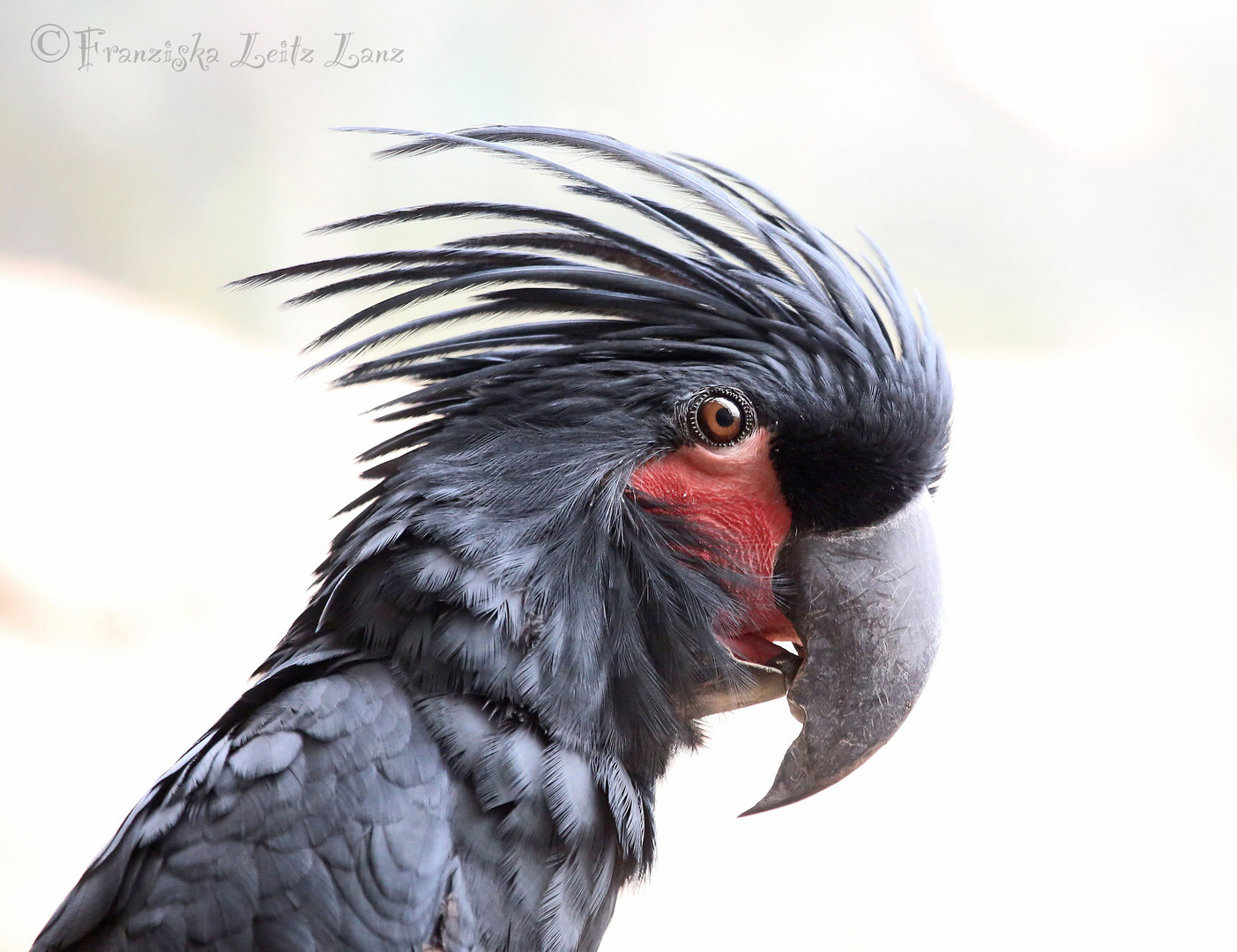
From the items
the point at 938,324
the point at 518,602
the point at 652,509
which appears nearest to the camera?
the point at 518,602

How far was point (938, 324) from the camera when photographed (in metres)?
2.98

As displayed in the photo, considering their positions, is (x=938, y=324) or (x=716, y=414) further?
(x=938, y=324)

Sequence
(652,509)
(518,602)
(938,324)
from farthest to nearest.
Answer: (938,324), (652,509), (518,602)

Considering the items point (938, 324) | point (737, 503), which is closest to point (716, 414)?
point (737, 503)

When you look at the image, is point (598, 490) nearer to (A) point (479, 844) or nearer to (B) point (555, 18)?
(A) point (479, 844)

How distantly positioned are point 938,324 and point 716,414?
6.39ft

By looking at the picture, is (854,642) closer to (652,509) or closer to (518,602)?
(652,509)

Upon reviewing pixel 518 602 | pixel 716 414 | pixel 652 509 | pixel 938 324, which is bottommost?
pixel 518 602

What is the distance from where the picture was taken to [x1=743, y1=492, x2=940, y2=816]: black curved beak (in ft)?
4.23

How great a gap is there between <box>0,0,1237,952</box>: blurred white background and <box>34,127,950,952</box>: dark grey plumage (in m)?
1.50

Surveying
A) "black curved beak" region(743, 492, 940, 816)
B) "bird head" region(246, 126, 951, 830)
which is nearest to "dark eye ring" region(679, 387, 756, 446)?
"bird head" region(246, 126, 951, 830)

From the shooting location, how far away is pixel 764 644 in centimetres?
138

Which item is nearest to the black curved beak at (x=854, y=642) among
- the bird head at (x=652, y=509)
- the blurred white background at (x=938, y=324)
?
the bird head at (x=652, y=509)

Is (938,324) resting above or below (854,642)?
above
